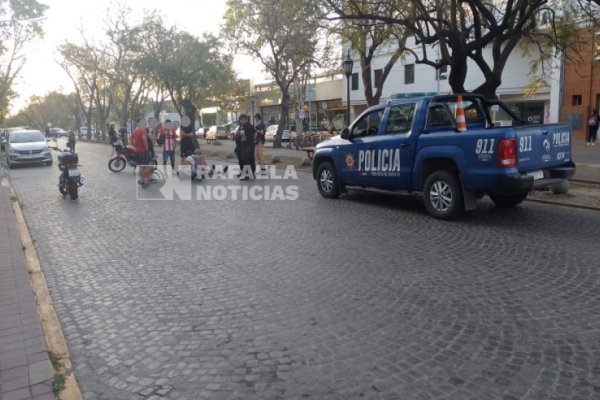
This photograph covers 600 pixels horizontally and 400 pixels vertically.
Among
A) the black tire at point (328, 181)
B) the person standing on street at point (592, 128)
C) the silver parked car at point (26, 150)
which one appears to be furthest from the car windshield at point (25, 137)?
the person standing on street at point (592, 128)

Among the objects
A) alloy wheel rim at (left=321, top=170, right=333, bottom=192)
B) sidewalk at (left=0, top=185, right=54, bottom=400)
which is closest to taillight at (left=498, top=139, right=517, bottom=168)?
alloy wheel rim at (left=321, top=170, right=333, bottom=192)

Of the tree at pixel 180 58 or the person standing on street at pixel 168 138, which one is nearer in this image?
the person standing on street at pixel 168 138

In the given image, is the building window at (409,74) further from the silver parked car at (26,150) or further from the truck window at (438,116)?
the truck window at (438,116)

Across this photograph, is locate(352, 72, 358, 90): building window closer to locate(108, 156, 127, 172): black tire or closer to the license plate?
locate(108, 156, 127, 172): black tire

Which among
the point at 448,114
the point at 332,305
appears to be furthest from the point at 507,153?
the point at 332,305

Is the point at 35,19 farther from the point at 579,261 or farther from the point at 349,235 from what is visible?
the point at 579,261

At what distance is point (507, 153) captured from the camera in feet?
23.4

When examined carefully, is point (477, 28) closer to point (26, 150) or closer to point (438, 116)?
point (438, 116)

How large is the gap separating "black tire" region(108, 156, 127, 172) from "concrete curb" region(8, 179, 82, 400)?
432 inches

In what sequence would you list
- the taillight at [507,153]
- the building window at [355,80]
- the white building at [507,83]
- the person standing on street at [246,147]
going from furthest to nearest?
1. the building window at [355,80]
2. the white building at [507,83]
3. the person standing on street at [246,147]
4. the taillight at [507,153]

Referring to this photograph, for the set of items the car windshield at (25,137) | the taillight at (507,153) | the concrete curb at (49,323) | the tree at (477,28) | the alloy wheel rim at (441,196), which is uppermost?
the tree at (477,28)

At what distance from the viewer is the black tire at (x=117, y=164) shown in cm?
1780

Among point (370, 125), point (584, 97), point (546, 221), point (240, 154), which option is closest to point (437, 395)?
point (546, 221)

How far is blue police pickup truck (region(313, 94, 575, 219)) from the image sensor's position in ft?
24.0
